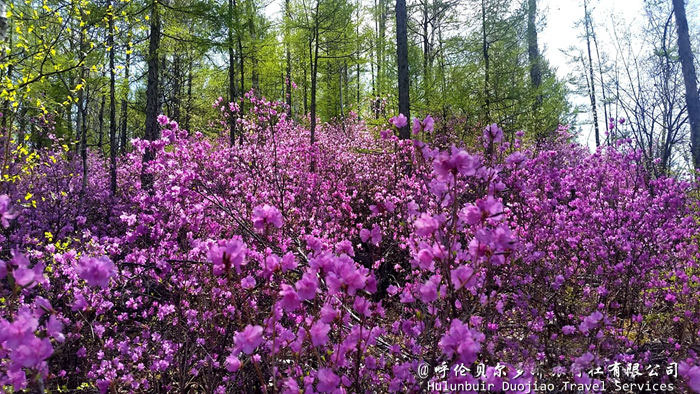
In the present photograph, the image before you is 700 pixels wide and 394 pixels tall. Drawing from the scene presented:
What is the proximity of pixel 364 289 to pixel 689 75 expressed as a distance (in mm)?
11543

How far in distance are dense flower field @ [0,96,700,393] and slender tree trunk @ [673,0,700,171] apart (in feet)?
14.8

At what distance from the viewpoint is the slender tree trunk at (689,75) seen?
9008mm

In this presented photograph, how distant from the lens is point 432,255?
155cm

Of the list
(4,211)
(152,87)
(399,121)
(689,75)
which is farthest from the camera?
(689,75)

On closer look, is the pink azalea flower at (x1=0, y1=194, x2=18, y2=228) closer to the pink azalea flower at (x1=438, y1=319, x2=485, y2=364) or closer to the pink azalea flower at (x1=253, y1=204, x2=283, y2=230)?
the pink azalea flower at (x1=253, y1=204, x2=283, y2=230)

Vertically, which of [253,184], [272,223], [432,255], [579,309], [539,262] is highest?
[253,184]

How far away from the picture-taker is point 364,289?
62.2 inches

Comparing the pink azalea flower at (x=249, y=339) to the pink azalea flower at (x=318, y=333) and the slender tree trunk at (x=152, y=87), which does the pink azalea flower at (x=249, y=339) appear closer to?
the pink azalea flower at (x=318, y=333)

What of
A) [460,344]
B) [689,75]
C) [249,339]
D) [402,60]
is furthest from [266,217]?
[689,75]

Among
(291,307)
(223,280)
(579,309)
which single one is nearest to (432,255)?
(291,307)

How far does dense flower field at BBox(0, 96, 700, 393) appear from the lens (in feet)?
4.92

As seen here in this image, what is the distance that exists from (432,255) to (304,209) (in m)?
4.68

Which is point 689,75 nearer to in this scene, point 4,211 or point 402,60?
point 402,60

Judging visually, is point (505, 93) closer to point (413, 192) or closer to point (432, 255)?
point (413, 192)
